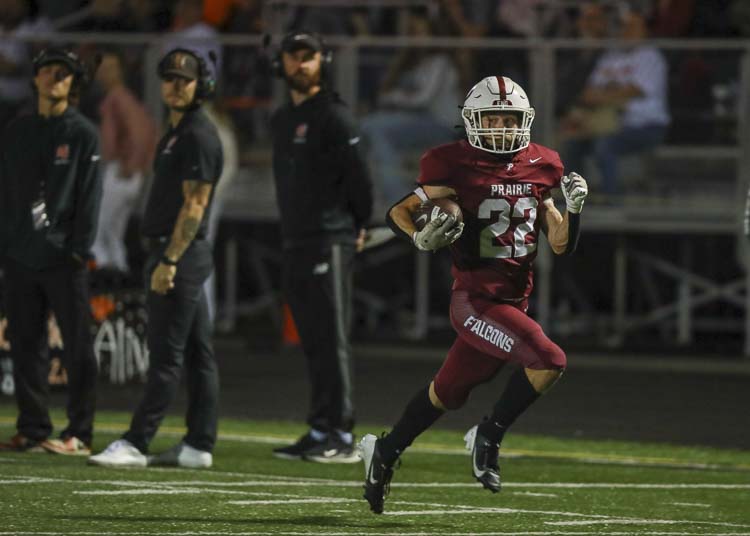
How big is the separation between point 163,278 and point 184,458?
1.05 metres

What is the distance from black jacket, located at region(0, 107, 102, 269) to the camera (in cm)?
1243

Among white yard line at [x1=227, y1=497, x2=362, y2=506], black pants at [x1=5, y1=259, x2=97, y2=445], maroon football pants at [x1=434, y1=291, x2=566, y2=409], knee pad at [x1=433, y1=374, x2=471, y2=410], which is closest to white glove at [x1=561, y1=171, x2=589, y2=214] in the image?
maroon football pants at [x1=434, y1=291, x2=566, y2=409]

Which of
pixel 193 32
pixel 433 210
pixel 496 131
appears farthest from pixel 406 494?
pixel 193 32

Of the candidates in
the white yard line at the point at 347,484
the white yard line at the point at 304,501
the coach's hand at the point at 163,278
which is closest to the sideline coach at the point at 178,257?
the coach's hand at the point at 163,278

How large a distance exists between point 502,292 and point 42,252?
344 cm

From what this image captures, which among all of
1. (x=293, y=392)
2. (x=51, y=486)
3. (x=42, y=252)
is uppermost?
(x=42, y=252)

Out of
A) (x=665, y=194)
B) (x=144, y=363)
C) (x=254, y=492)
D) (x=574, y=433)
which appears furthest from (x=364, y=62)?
(x=254, y=492)

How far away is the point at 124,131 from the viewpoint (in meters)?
20.3

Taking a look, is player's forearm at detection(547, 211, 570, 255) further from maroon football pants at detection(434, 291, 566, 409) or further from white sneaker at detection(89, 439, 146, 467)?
white sneaker at detection(89, 439, 146, 467)

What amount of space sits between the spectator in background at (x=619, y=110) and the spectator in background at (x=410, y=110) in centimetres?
114

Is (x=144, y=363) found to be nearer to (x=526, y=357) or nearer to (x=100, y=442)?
(x=100, y=442)

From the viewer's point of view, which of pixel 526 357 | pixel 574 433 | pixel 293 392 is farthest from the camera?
pixel 293 392

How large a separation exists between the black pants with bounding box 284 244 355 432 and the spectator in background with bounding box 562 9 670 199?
710cm

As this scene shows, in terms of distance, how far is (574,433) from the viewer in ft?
Result: 48.5
